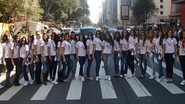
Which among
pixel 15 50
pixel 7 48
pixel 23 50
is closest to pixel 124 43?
pixel 23 50

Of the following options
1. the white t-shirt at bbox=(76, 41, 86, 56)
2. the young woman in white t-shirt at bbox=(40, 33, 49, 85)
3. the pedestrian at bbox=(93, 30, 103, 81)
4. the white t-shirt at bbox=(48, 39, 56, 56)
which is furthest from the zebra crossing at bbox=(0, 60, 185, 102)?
the white t-shirt at bbox=(48, 39, 56, 56)

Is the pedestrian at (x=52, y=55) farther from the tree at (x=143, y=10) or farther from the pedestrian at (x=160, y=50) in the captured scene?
the tree at (x=143, y=10)

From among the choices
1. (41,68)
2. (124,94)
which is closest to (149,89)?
(124,94)

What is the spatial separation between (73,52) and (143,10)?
75.1 metres

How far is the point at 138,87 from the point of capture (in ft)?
37.9

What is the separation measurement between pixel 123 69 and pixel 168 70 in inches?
77.9

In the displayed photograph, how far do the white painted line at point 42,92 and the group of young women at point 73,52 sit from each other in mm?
472

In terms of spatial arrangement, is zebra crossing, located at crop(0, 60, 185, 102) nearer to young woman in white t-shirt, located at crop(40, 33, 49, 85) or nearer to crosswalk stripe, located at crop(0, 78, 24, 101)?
crosswalk stripe, located at crop(0, 78, 24, 101)

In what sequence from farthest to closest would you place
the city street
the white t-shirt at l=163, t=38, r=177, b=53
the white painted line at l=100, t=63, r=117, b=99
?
the white t-shirt at l=163, t=38, r=177, b=53, the white painted line at l=100, t=63, r=117, b=99, the city street

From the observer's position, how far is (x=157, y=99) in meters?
9.65

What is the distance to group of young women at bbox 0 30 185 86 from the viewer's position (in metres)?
12.3

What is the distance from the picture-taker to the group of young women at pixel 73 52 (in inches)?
485

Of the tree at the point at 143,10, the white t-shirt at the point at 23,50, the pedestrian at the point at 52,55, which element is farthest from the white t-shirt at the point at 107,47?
the tree at the point at 143,10

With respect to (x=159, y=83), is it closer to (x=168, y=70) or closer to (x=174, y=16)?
(x=168, y=70)
